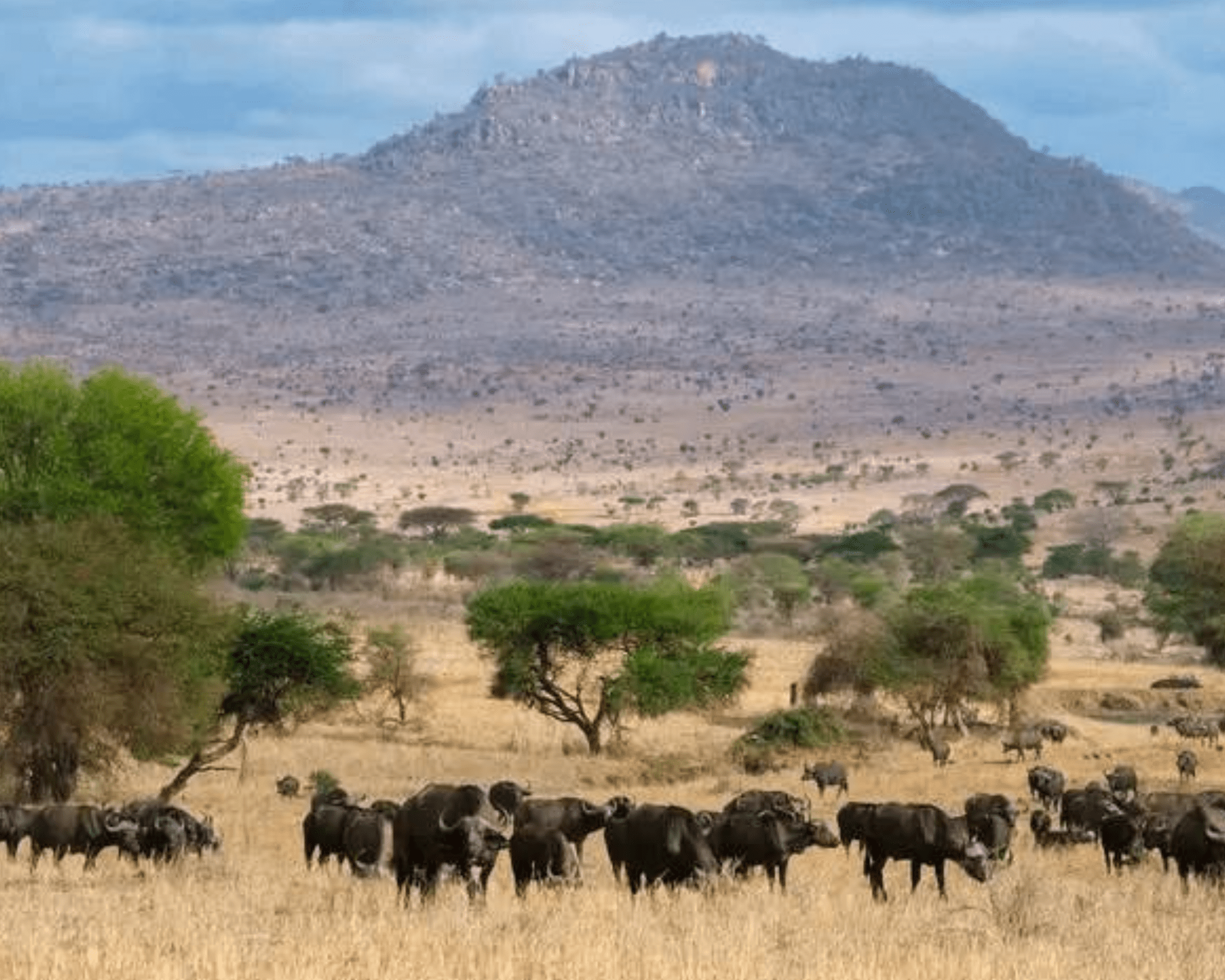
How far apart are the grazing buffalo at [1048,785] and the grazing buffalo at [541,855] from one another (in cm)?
1625

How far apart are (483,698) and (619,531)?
46330 millimetres

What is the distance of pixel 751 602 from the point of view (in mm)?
90438

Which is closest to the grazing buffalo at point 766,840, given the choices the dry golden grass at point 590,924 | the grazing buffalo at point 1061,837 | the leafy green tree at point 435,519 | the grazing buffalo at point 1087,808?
the dry golden grass at point 590,924

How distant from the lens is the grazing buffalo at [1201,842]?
23.7 metres

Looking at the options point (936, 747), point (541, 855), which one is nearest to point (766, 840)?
point (541, 855)

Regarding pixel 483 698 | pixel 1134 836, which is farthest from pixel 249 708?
pixel 1134 836

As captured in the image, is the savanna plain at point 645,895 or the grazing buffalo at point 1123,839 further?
the grazing buffalo at point 1123,839

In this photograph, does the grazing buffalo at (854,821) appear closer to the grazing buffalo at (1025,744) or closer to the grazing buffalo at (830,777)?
the grazing buffalo at (830,777)

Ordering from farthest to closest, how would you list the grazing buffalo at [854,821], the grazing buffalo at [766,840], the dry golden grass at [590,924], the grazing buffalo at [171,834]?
the grazing buffalo at [171,834] → the grazing buffalo at [854,821] → the grazing buffalo at [766,840] → the dry golden grass at [590,924]

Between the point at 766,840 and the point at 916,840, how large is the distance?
1.62 metres

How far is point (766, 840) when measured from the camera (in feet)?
78.3

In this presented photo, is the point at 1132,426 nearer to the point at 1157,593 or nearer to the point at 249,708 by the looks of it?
the point at 1157,593

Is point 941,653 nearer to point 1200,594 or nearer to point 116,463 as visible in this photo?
point 1200,594

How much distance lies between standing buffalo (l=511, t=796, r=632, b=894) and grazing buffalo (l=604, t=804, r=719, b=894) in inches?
12.9
